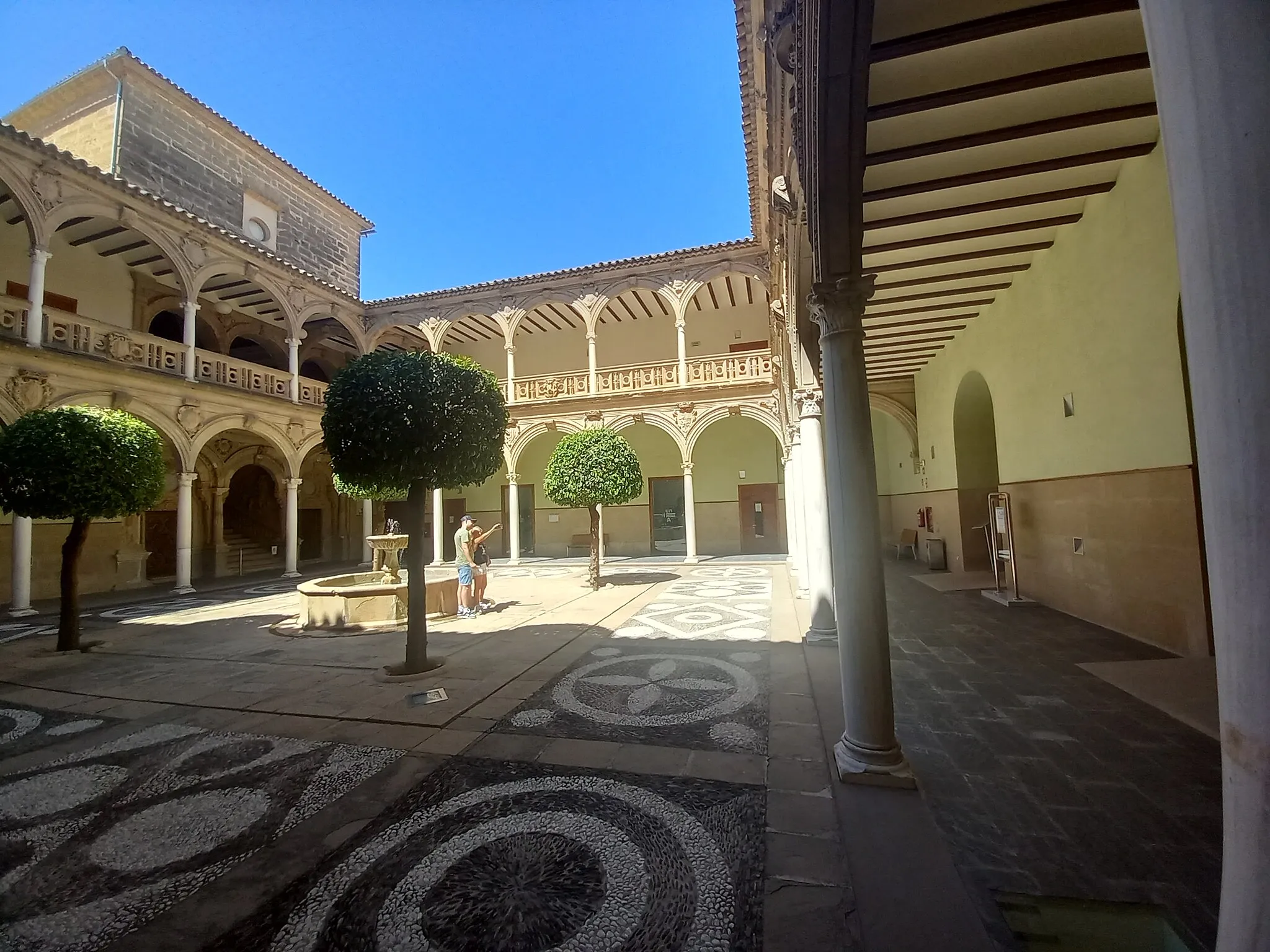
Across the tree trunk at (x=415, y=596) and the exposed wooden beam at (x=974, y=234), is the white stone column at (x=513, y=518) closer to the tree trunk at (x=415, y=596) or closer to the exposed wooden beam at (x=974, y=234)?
the tree trunk at (x=415, y=596)

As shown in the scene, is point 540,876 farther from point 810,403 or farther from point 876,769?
point 810,403

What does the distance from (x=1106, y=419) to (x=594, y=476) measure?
767 centimetres

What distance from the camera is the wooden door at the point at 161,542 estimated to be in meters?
14.4

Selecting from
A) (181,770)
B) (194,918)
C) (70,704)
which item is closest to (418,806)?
(194,918)

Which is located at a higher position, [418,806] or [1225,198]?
[1225,198]

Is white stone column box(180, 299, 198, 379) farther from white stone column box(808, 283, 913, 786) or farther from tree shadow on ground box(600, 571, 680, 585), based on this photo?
white stone column box(808, 283, 913, 786)

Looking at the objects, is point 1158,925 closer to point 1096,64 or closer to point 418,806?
point 418,806

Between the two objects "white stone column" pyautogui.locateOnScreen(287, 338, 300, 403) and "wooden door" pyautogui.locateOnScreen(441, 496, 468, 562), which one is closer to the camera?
"white stone column" pyautogui.locateOnScreen(287, 338, 300, 403)

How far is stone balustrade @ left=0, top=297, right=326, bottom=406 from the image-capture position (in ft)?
32.8

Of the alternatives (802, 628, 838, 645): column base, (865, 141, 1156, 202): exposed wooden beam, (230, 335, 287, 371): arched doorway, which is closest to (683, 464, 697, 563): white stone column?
(802, 628, 838, 645): column base

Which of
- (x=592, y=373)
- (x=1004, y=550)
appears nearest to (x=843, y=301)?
(x=1004, y=550)

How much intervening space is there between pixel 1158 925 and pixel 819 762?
141 cm

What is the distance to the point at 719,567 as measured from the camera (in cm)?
1370

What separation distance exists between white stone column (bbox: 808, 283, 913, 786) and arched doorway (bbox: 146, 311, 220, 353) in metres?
17.3
